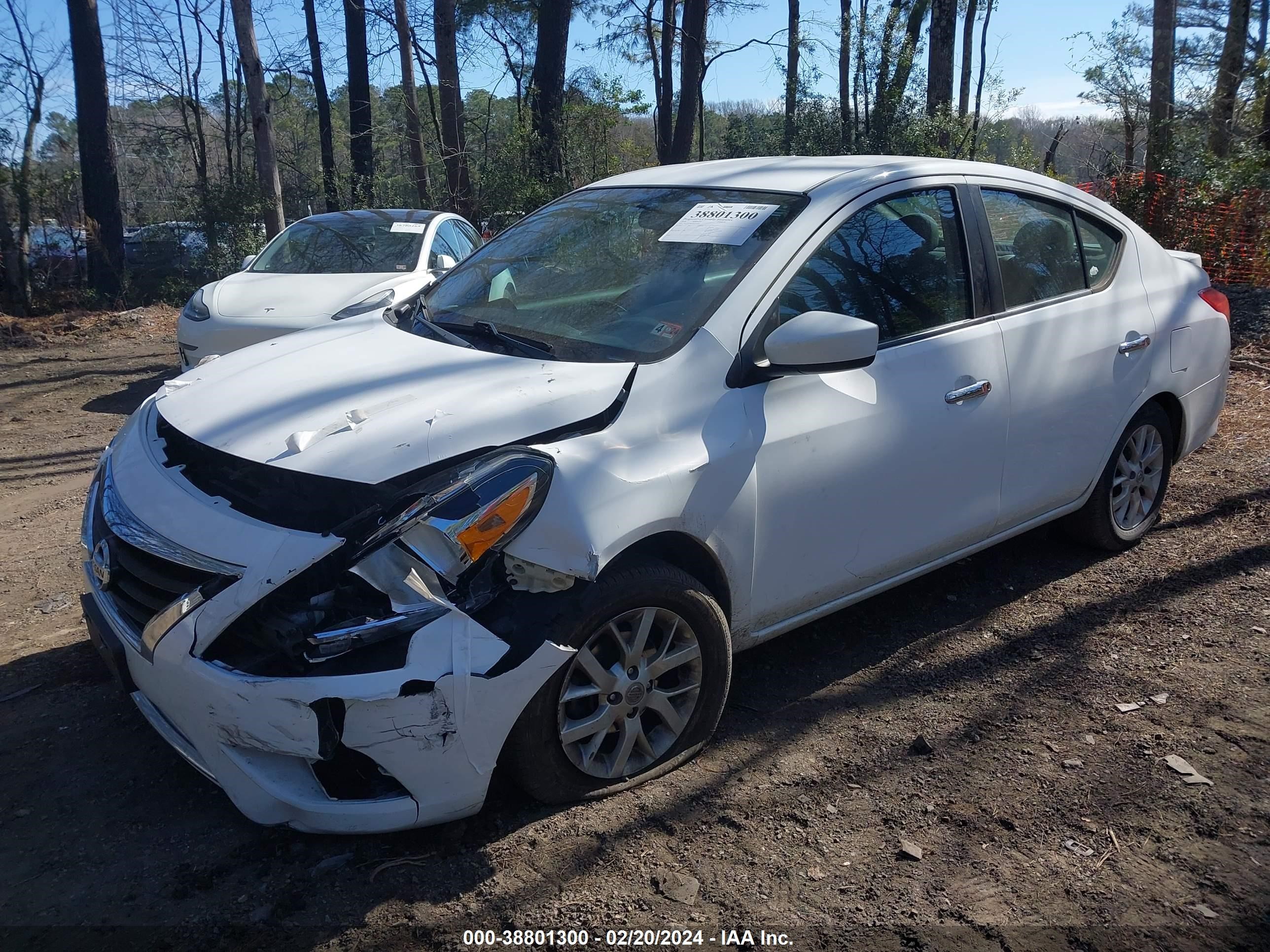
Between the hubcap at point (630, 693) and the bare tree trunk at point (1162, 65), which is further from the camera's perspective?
the bare tree trunk at point (1162, 65)

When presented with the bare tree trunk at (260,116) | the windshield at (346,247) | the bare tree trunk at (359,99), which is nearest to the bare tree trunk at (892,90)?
the bare tree trunk at (359,99)

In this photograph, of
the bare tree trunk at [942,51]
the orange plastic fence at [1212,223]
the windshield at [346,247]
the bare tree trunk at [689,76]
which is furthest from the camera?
the bare tree trunk at [689,76]

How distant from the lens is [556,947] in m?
2.34

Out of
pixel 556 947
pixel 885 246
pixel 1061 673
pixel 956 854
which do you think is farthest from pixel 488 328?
pixel 1061 673

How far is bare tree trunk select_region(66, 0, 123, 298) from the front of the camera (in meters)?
15.0

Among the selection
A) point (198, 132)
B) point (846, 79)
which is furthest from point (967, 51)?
point (198, 132)

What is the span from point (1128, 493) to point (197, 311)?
23.2 feet

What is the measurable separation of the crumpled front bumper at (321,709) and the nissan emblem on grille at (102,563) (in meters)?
0.32

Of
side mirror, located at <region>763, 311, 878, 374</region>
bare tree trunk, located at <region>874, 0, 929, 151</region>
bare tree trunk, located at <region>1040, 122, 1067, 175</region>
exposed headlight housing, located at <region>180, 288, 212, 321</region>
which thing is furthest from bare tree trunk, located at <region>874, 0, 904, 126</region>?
side mirror, located at <region>763, 311, 878, 374</region>

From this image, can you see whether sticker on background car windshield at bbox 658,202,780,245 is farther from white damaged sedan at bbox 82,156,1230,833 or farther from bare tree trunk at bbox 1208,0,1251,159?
bare tree trunk at bbox 1208,0,1251,159

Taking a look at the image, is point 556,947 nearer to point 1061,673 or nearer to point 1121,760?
point 1121,760

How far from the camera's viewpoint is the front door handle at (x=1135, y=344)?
4219 mm

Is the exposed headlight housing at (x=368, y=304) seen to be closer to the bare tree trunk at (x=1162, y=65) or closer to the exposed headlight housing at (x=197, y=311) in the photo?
the exposed headlight housing at (x=197, y=311)

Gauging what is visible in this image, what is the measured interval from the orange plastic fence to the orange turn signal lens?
10.3 m
